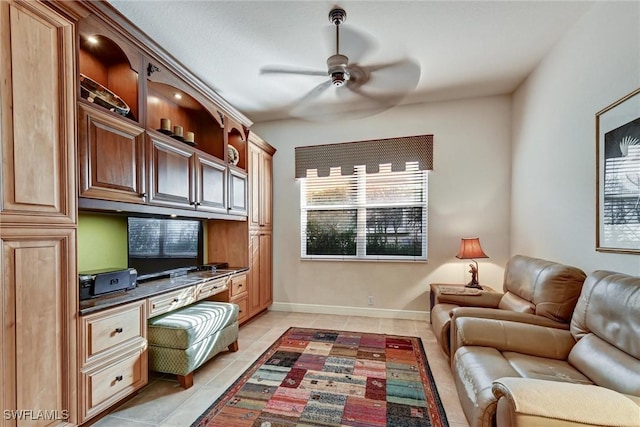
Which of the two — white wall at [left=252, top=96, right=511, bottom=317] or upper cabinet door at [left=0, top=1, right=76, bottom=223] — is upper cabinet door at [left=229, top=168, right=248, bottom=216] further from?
upper cabinet door at [left=0, top=1, right=76, bottom=223]

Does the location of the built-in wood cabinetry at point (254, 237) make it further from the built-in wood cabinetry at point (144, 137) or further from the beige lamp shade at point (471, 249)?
the beige lamp shade at point (471, 249)

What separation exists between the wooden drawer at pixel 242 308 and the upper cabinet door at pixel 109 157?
5.71 ft

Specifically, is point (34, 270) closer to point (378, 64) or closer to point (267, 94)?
point (267, 94)

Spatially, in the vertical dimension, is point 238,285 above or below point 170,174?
below

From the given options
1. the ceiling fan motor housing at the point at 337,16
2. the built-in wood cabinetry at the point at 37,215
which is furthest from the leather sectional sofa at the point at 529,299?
the built-in wood cabinetry at the point at 37,215

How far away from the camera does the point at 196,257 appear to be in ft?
10.8

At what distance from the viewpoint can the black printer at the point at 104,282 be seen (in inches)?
73.3

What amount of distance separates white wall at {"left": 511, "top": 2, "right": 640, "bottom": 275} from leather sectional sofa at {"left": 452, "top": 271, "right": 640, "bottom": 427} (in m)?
0.40

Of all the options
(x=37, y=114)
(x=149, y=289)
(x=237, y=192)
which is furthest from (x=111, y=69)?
(x=149, y=289)

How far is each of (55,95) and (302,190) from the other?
3.01 m

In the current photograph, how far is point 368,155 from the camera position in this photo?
13.1 feet

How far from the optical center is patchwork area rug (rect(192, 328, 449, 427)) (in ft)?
6.03

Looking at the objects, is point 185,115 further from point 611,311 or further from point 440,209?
point 611,311

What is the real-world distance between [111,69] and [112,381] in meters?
2.35
